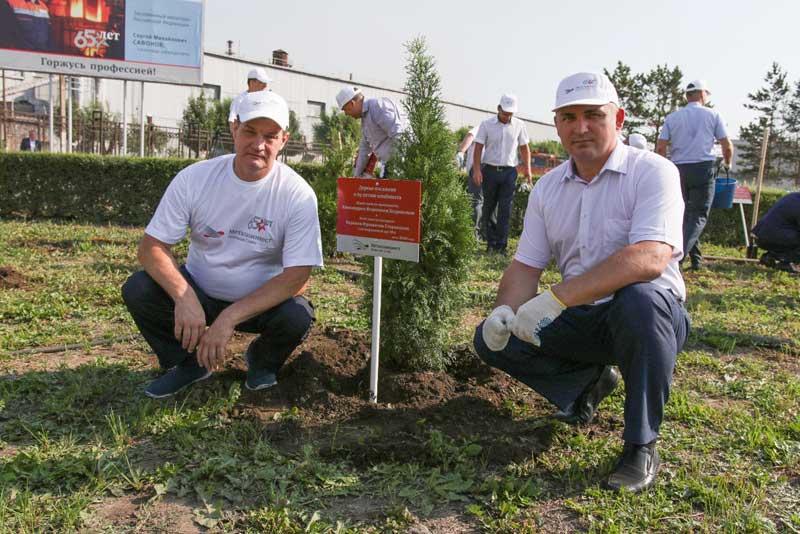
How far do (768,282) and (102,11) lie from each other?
1532 centimetres

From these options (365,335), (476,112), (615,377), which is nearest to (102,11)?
(365,335)

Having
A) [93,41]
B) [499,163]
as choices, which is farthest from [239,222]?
[93,41]

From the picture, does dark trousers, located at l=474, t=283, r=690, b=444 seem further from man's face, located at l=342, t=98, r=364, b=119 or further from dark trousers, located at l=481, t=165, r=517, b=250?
dark trousers, located at l=481, t=165, r=517, b=250

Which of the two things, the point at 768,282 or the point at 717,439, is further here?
the point at 768,282

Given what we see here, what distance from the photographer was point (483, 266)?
762 centimetres

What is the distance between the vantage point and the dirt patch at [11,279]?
18.9ft

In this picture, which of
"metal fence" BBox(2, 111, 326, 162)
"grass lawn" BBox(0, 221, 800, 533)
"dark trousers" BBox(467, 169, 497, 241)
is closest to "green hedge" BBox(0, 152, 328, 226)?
"dark trousers" BBox(467, 169, 497, 241)

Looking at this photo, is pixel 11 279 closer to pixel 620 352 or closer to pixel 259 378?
pixel 259 378

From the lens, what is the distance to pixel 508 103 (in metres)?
8.52

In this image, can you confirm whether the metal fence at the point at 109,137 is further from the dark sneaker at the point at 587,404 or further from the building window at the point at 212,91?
the dark sneaker at the point at 587,404

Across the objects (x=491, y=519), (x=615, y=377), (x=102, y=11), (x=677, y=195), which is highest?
(x=102, y=11)

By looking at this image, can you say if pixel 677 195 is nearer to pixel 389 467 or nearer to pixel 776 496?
pixel 776 496

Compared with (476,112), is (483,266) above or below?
below

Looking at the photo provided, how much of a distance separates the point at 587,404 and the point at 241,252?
1.85m
